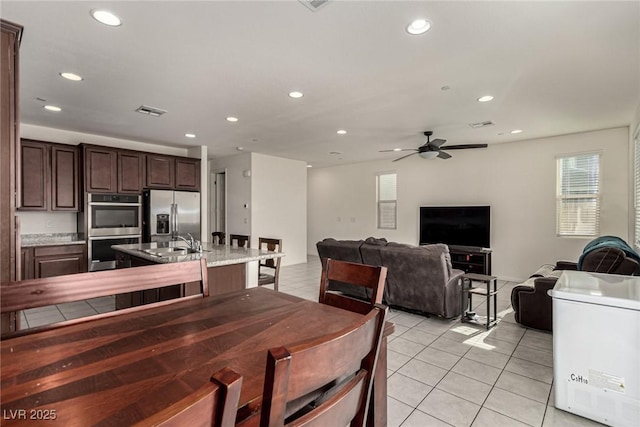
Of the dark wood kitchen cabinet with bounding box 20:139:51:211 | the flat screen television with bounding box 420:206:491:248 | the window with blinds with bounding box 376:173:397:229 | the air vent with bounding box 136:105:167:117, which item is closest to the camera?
the air vent with bounding box 136:105:167:117

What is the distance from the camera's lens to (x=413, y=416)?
1.97 metres

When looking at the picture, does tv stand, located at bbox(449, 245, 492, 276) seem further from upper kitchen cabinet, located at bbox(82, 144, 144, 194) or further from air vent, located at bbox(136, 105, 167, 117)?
upper kitchen cabinet, located at bbox(82, 144, 144, 194)

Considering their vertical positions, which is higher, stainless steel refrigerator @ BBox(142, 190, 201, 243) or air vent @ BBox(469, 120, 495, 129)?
air vent @ BBox(469, 120, 495, 129)

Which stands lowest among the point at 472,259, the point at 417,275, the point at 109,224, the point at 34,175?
the point at 472,259

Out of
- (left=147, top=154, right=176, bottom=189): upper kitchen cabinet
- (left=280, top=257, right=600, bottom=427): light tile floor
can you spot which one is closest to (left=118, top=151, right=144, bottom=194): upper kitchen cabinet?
(left=147, top=154, right=176, bottom=189): upper kitchen cabinet

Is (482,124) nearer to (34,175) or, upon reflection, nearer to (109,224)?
(109,224)

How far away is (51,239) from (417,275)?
18.0ft

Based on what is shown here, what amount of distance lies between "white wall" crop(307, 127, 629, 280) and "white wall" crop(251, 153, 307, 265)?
71.4 inches

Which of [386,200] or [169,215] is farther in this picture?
[386,200]

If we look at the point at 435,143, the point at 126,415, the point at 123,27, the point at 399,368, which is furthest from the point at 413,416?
the point at 435,143

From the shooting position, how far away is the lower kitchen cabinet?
4.15 meters

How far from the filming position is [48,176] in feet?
14.8

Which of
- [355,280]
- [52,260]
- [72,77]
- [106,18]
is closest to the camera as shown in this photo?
[355,280]

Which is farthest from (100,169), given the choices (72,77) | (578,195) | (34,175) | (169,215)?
(578,195)
